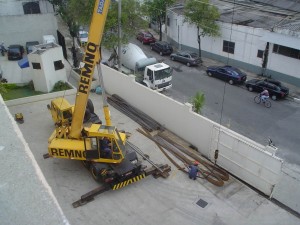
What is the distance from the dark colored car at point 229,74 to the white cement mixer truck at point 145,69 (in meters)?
4.97

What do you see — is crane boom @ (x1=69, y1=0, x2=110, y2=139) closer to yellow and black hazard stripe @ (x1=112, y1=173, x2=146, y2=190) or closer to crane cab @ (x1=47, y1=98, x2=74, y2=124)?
crane cab @ (x1=47, y1=98, x2=74, y2=124)

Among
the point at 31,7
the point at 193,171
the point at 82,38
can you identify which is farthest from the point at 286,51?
the point at 31,7

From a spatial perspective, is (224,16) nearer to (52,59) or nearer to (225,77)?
(225,77)

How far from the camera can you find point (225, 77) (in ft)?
91.6

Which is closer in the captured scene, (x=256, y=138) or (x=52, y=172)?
(x=52, y=172)

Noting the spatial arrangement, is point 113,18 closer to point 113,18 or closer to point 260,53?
point 113,18

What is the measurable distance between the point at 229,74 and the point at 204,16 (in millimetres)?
7453

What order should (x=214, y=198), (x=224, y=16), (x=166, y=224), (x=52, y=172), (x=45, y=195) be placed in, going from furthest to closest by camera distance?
(x=224, y=16)
(x=52, y=172)
(x=214, y=198)
(x=166, y=224)
(x=45, y=195)

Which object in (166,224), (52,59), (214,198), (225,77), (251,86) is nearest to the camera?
(166,224)

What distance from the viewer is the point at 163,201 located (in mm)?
13664

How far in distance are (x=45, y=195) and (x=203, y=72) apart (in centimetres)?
2650

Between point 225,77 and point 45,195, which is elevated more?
point 45,195

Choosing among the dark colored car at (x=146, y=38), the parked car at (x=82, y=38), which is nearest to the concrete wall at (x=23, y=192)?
the parked car at (x=82, y=38)

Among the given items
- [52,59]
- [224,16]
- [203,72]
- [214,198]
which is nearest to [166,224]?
[214,198]
